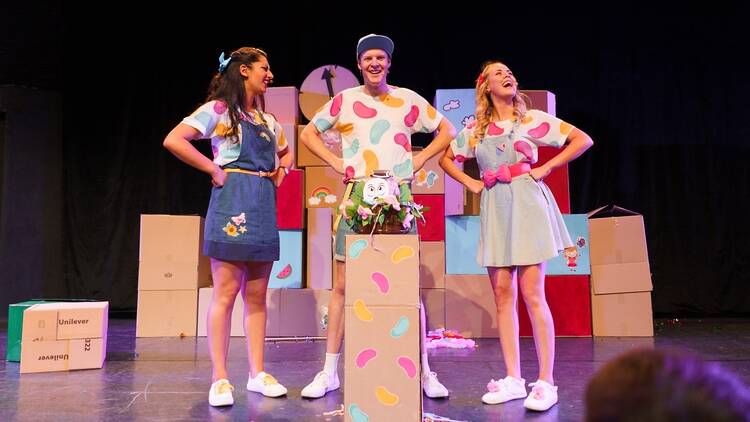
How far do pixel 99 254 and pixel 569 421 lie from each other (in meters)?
4.94

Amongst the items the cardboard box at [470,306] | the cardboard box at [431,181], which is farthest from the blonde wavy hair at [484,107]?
the cardboard box at [470,306]

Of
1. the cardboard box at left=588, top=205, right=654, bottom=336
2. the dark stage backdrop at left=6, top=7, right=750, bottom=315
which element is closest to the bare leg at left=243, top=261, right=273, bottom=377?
the cardboard box at left=588, top=205, right=654, bottom=336

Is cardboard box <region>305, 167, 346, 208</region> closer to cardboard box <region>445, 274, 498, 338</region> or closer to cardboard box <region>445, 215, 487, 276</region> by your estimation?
cardboard box <region>445, 215, 487, 276</region>

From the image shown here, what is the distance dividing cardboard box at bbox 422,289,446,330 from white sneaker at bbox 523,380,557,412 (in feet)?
6.63

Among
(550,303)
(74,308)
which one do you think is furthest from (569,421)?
(74,308)

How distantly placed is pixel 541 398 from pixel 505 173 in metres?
0.95

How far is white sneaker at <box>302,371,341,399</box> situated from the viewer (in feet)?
8.57

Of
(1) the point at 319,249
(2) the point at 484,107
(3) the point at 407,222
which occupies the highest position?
(2) the point at 484,107

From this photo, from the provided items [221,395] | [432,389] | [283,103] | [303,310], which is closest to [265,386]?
[221,395]

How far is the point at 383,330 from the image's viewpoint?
2.15 metres

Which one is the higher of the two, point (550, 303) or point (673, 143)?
point (673, 143)

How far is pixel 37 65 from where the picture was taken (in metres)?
5.79

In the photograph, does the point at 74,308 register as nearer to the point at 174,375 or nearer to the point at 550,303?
the point at 174,375

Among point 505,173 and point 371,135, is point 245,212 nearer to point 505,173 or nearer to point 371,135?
point 371,135
